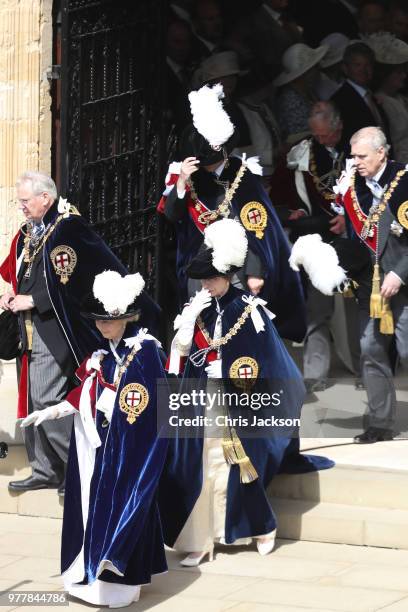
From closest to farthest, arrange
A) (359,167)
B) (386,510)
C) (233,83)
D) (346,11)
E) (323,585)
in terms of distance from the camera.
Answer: (323,585) → (386,510) → (359,167) → (233,83) → (346,11)

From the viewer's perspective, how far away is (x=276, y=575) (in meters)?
8.95

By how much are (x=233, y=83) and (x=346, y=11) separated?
173 cm

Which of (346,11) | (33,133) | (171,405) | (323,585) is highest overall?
(346,11)

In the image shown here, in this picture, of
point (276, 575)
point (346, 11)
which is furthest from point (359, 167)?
point (346, 11)

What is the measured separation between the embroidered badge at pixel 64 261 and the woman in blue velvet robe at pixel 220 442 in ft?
3.98

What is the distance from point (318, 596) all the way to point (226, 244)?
1.86 m

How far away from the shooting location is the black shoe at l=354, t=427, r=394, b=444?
34.1 feet

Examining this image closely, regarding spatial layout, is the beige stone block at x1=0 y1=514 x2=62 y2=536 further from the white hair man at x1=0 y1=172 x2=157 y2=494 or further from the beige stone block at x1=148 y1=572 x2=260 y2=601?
the beige stone block at x1=148 y1=572 x2=260 y2=601

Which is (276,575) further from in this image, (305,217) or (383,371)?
(305,217)

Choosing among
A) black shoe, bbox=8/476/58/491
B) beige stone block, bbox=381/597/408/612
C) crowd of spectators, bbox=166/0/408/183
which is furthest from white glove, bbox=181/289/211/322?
crowd of spectators, bbox=166/0/408/183

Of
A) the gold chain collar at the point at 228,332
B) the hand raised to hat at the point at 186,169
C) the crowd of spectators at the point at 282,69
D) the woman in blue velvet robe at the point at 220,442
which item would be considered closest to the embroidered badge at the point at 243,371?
the woman in blue velvet robe at the point at 220,442

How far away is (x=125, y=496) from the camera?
341 inches

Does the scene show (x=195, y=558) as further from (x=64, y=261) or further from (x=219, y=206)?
(x=219, y=206)

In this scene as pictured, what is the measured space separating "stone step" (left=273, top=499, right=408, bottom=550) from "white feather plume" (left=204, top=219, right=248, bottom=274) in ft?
4.64
